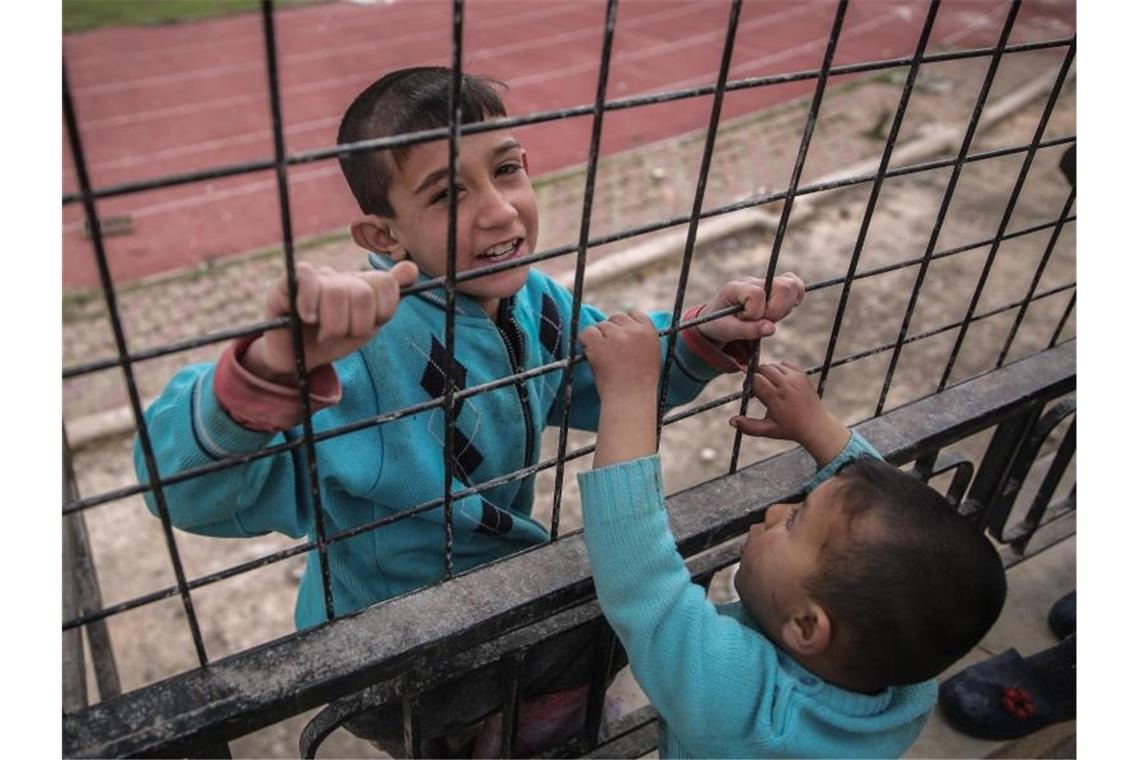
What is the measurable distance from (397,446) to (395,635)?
0.27 metres

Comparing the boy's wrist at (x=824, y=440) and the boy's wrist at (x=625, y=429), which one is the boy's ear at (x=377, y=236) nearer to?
the boy's wrist at (x=625, y=429)

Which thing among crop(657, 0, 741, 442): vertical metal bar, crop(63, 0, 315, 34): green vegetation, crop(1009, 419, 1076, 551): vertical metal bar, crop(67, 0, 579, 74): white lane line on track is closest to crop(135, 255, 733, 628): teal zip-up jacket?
crop(657, 0, 741, 442): vertical metal bar

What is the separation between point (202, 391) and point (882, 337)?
3833 millimetres

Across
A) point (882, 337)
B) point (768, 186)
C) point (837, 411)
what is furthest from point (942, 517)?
point (768, 186)

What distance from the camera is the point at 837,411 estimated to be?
12.4 ft

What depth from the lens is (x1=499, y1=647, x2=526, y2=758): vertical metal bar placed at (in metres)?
1.38

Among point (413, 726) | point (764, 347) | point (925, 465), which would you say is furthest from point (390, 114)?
point (764, 347)

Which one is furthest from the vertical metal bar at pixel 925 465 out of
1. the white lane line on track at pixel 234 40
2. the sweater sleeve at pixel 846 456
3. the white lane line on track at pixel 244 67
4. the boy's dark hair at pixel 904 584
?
the white lane line on track at pixel 234 40

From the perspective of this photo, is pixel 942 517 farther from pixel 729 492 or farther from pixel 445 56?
pixel 445 56

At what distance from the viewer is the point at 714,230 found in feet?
16.6

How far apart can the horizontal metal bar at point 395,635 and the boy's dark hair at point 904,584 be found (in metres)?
0.32

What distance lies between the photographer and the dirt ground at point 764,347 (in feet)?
9.45

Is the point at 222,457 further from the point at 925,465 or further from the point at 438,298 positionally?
the point at 925,465

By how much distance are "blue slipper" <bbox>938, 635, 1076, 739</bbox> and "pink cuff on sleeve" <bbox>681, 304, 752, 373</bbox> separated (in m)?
1.19
